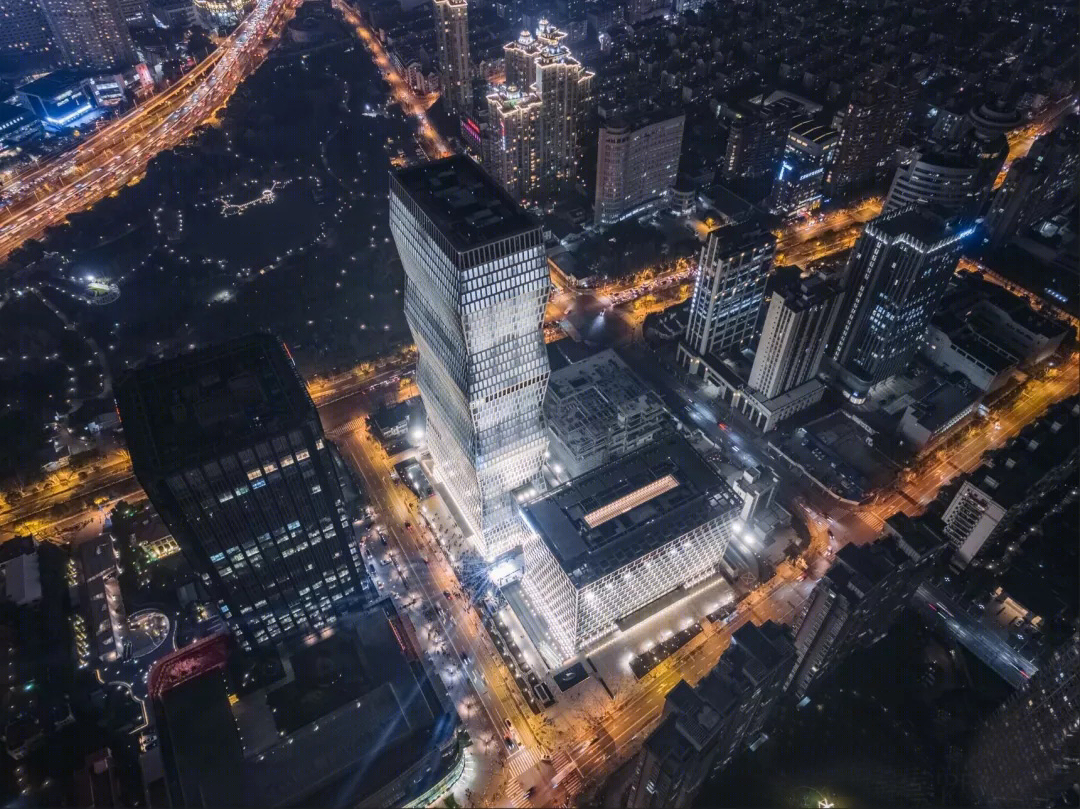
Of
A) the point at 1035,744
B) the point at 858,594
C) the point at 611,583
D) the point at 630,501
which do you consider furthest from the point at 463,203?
the point at 1035,744

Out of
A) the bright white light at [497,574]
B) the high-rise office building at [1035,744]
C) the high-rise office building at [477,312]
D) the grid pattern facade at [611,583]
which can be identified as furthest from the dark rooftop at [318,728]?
the high-rise office building at [1035,744]

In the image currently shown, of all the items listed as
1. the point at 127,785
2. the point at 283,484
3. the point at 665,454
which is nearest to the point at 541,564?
the point at 665,454

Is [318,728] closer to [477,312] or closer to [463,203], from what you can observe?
[477,312]

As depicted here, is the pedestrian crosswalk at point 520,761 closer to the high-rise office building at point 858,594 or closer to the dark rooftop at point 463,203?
the high-rise office building at point 858,594

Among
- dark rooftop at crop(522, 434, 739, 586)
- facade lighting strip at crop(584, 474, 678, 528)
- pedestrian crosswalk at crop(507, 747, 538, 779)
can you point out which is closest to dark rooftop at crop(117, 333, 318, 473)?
dark rooftop at crop(522, 434, 739, 586)

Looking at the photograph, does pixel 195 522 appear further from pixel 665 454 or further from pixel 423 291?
pixel 665 454
